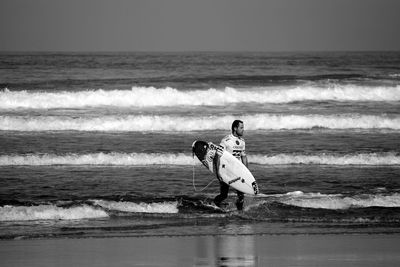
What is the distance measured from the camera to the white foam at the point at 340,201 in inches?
508

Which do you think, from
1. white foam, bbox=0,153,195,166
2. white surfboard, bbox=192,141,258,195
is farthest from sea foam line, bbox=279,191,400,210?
white foam, bbox=0,153,195,166

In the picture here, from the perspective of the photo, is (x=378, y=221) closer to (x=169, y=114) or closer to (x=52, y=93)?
(x=169, y=114)

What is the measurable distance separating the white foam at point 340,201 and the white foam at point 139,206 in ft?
6.79

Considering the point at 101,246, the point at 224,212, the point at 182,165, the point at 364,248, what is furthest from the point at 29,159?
the point at 364,248

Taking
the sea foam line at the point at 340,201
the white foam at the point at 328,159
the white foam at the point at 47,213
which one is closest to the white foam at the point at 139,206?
the white foam at the point at 47,213

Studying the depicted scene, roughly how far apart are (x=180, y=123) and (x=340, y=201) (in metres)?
9.88

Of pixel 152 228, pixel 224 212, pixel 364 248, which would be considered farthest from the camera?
pixel 224 212

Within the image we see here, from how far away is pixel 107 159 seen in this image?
17.5 m

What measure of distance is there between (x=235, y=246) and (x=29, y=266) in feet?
8.81

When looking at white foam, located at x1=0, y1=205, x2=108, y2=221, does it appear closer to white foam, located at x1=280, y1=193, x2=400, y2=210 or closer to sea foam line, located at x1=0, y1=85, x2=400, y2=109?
white foam, located at x1=280, y1=193, x2=400, y2=210

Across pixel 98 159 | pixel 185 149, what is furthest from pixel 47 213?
pixel 185 149

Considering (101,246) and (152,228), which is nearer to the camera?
(101,246)

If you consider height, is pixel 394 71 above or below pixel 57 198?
above

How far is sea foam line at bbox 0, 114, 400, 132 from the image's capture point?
72.5 feet
